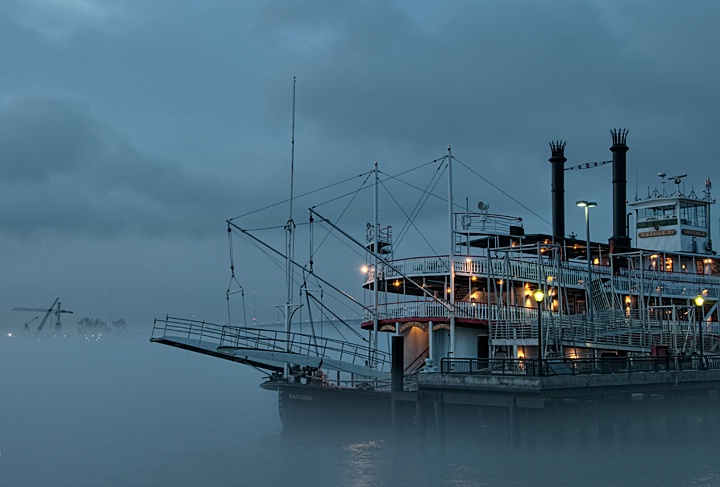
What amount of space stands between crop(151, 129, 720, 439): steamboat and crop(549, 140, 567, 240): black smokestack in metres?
0.21

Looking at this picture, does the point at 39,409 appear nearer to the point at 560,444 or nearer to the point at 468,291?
the point at 468,291

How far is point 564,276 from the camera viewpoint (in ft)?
151

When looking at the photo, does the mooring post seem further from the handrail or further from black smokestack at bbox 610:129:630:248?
black smokestack at bbox 610:129:630:248

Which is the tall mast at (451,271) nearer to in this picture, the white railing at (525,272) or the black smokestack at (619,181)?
the white railing at (525,272)

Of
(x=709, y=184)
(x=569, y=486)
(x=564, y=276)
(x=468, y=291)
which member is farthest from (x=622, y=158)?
(x=569, y=486)

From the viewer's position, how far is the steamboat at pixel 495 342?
3002cm

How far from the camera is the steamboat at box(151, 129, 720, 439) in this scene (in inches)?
1182

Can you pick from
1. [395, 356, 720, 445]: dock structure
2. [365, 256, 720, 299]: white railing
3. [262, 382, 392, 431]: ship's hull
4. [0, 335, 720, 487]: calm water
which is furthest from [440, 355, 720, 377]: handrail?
[365, 256, 720, 299]: white railing

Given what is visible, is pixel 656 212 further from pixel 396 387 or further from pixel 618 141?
pixel 396 387

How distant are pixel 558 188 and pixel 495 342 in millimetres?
23153

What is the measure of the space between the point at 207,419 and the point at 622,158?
32839mm

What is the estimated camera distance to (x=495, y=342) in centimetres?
3781

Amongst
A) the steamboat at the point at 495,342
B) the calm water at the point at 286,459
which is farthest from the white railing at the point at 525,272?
the calm water at the point at 286,459

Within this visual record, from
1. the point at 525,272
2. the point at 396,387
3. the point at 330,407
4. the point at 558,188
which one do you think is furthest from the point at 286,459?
the point at 558,188
